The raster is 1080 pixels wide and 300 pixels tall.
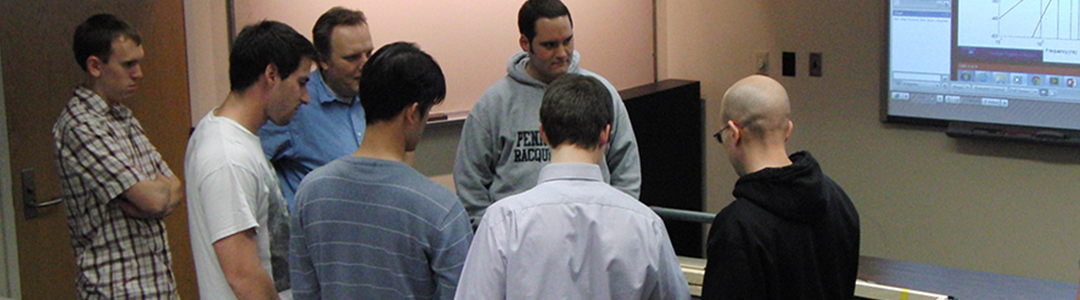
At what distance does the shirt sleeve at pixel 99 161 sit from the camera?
2434mm

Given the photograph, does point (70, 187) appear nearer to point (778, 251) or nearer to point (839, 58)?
point (778, 251)

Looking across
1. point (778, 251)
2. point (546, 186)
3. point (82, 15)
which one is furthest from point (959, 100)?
point (82, 15)

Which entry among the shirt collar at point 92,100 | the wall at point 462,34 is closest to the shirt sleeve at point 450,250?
the shirt collar at point 92,100

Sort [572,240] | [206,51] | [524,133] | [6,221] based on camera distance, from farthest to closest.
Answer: [206,51] → [6,221] → [524,133] → [572,240]

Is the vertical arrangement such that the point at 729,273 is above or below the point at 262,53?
below

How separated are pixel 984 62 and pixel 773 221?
2.63 metres

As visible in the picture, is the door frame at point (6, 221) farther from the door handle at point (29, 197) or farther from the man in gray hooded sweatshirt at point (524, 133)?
the man in gray hooded sweatshirt at point (524, 133)

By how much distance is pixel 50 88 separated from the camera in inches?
123

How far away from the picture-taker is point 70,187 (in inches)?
98.0

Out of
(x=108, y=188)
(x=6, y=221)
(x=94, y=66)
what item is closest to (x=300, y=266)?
(x=108, y=188)

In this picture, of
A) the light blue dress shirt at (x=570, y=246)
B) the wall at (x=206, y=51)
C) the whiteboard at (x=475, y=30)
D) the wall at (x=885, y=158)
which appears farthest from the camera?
the wall at (x=885, y=158)

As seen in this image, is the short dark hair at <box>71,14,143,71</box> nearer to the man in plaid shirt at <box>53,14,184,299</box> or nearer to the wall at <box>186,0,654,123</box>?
the man in plaid shirt at <box>53,14,184,299</box>

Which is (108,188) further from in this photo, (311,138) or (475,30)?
(475,30)

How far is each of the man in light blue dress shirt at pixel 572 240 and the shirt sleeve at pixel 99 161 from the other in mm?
1131
